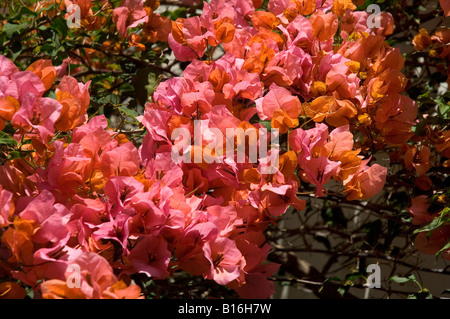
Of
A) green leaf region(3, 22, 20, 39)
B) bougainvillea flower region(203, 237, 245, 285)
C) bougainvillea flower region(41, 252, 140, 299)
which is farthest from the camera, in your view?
green leaf region(3, 22, 20, 39)

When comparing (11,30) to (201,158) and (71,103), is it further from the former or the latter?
(201,158)

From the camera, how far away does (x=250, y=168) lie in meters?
0.78

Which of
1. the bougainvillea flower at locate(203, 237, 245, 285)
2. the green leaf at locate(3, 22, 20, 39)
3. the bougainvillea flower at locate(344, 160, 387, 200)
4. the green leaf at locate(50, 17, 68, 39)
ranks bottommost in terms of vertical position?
the bougainvillea flower at locate(203, 237, 245, 285)

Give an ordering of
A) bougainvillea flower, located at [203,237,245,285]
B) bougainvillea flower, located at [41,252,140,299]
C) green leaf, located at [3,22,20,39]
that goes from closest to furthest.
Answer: bougainvillea flower, located at [41,252,140,299] < bougainvillea flower, located at [203,237,245,285] < green leaf, located at [3,22,20,39]

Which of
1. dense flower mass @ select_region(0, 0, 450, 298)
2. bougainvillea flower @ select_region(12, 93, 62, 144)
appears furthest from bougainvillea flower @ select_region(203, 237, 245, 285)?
bougainvillea flower @ select_region(12, 93, 62, 144)

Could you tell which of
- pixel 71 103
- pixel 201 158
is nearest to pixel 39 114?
pixel 71 103

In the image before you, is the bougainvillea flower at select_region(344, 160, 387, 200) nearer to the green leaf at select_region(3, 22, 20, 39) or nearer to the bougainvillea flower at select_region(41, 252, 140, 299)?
the bougainvillea flower at select_region(41, 252, 140, 299)

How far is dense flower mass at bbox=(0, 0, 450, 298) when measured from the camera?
68cm

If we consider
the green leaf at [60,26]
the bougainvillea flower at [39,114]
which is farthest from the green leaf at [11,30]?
the bougainvillea flower at [39,114]

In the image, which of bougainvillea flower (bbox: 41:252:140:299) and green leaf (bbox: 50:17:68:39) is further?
green leaf (bbox: 50:17:68:39)

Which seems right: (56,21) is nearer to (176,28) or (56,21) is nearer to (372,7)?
(176,28)

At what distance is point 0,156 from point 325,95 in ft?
1.75
